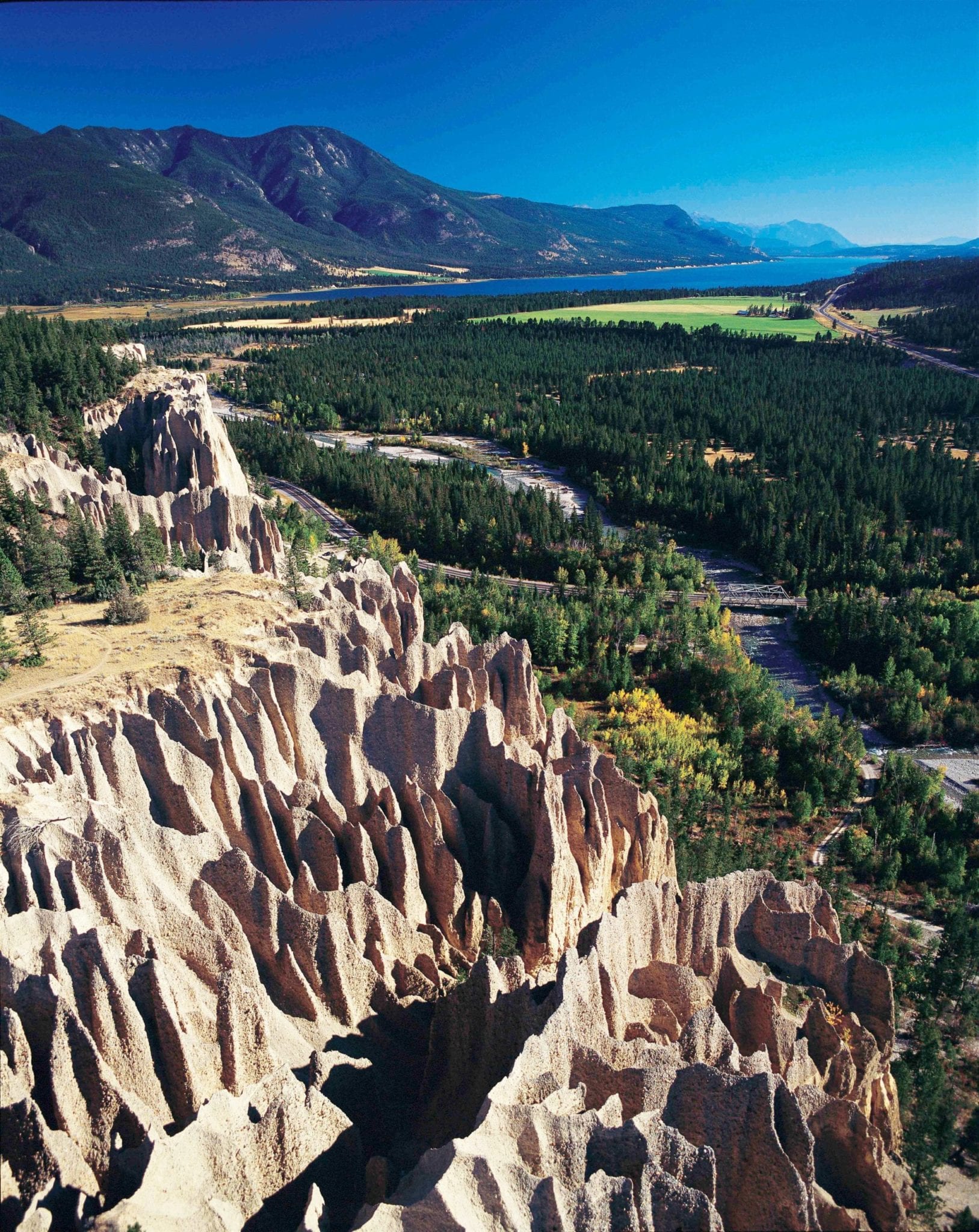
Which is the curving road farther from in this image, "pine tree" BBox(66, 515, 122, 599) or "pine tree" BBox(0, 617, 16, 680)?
"pine tree" BBox(0, 617, 16, 680)

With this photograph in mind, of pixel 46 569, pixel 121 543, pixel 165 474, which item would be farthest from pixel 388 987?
pixel 165 474

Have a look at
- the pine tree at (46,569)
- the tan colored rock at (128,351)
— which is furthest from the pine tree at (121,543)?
the tan colored rock at (128,351)

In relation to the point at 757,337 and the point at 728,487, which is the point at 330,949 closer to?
the point at 728,487

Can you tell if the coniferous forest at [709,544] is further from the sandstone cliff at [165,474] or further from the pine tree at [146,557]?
the sandstone cliff at [165,474]

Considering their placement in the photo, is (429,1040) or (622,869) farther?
(622,869)

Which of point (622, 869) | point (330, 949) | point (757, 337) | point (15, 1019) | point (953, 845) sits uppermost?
point (757, 337)

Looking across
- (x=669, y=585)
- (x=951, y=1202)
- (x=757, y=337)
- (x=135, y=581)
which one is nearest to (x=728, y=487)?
(x=669, y=585)

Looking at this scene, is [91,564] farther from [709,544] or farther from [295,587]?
[709,544]
